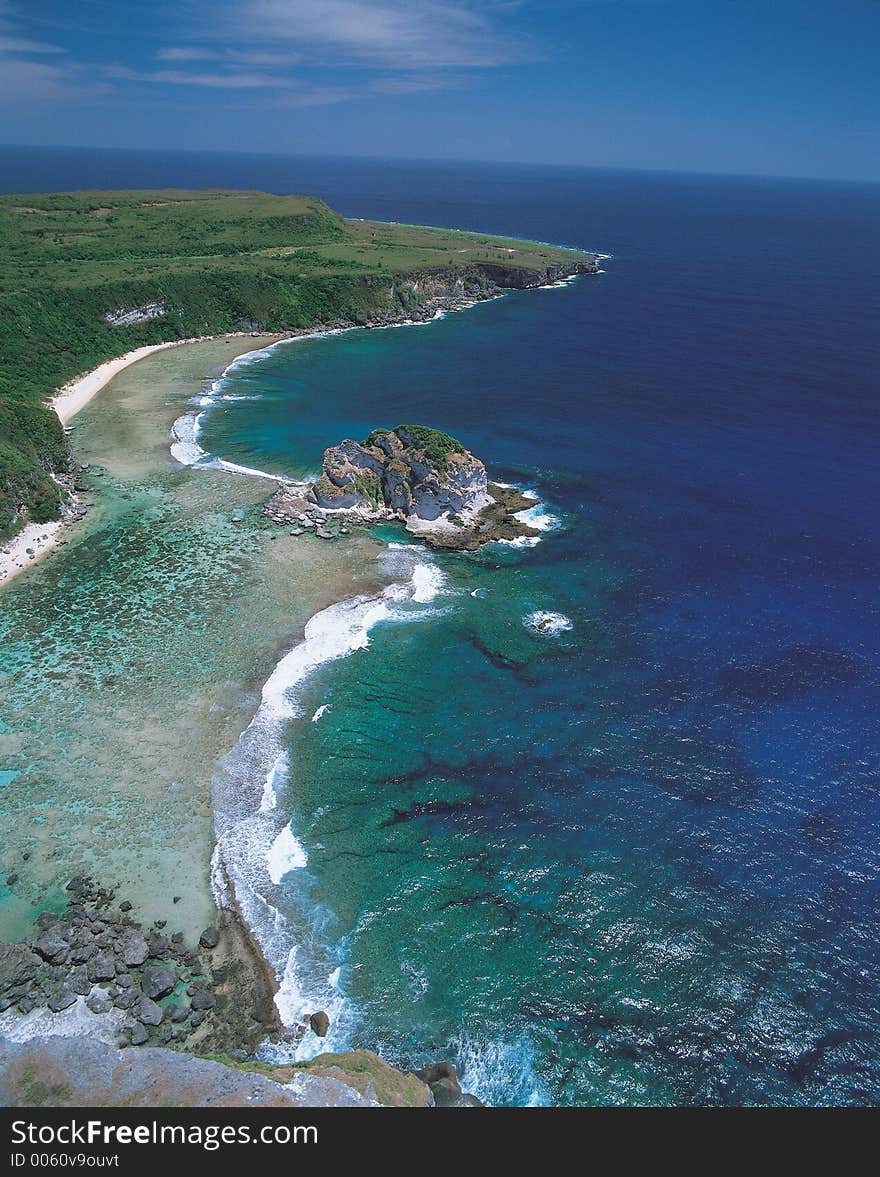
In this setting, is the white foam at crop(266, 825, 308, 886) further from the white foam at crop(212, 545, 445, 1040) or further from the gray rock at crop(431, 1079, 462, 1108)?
the gray rock at crop(431, 1079, 462, 1108)

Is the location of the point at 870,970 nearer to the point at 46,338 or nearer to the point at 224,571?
the point at 224,571

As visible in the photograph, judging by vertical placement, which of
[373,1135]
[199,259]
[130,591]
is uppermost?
[199,259]

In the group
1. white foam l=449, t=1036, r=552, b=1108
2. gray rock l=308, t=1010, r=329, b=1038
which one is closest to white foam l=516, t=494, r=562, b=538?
white foam l=449, t=1036, r=552, b=1108

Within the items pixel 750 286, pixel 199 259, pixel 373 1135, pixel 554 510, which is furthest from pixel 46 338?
pixel 750 286

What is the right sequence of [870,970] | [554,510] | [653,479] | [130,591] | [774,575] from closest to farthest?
1. [870,970]
2. [130,591]
3. [774,575]
4. [554,510]
5. [653,479]

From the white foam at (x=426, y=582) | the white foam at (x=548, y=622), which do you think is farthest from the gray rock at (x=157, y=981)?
the white foam at (x=548, y=622)

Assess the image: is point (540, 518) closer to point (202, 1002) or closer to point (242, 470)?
point (242, 470)

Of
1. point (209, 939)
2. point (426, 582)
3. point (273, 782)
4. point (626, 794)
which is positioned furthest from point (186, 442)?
point (626, 794)
